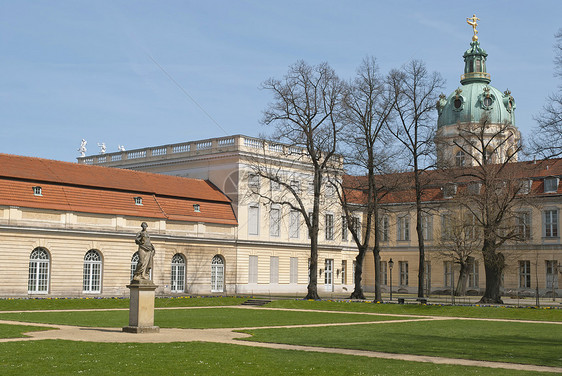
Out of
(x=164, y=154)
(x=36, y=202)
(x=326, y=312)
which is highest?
(x=164, y=154)

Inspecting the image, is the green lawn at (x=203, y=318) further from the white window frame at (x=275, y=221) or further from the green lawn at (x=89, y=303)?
the white window frame at (x=275, y=221)

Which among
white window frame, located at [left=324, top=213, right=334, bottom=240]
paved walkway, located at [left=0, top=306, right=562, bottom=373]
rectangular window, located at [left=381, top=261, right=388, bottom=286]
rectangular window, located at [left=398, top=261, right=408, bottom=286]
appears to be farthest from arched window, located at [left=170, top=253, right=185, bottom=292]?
paved walkway, located at [left=0, top=306, right=562, bottom=373]

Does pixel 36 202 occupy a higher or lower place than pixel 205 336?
higher

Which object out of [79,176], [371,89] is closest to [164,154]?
[79,176]

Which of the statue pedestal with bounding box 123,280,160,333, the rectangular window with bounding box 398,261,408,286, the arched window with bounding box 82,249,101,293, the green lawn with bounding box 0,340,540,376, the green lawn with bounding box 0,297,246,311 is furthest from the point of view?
the rectangular window with bounding box 398,261,408,286

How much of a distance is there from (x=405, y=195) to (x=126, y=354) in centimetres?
5844

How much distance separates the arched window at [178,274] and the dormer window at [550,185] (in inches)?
1300

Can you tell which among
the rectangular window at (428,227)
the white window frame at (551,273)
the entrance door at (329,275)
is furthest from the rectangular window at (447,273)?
the entrance door at (329,275)

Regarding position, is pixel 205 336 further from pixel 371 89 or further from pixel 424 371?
pixel 371 89

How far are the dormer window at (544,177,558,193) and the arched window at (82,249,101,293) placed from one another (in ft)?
130

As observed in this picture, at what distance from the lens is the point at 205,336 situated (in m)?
24.9

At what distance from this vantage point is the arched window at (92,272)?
52625 millimetres

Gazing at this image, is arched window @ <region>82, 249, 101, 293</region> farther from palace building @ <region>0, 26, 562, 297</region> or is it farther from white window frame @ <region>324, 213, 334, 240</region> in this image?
white window frame @ <region>324, 213, 334, 240</region>

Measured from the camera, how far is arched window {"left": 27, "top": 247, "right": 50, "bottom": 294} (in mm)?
49656
